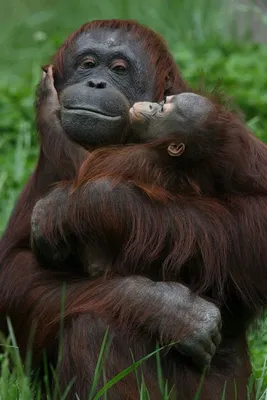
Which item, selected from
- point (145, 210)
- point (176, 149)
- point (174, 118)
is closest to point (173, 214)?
point (145, 210)

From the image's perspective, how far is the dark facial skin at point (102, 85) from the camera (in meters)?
4.04

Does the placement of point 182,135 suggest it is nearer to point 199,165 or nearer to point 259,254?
point 199,165

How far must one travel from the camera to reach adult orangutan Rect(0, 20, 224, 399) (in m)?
3.75

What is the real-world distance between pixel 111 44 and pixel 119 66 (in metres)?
0.09

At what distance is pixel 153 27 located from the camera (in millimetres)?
8469

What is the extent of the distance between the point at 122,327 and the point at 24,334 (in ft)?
1.55

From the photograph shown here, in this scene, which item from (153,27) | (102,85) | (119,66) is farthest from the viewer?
(153,27)

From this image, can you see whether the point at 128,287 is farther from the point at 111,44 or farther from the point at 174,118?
the point at 111,44

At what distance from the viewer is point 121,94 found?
4152 millimetres

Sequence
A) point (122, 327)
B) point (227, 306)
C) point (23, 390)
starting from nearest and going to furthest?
point (23, 390), point (122, 327), point (227, 306)

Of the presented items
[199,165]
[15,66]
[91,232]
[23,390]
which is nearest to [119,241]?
[91,232]

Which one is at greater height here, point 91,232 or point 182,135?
point 182,135

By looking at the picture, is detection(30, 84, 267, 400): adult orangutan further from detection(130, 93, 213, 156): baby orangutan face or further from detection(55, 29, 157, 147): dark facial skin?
detection(55, 29, 157, 147): dark facial skin

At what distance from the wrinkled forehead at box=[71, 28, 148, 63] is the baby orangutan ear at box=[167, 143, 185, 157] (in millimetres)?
580
